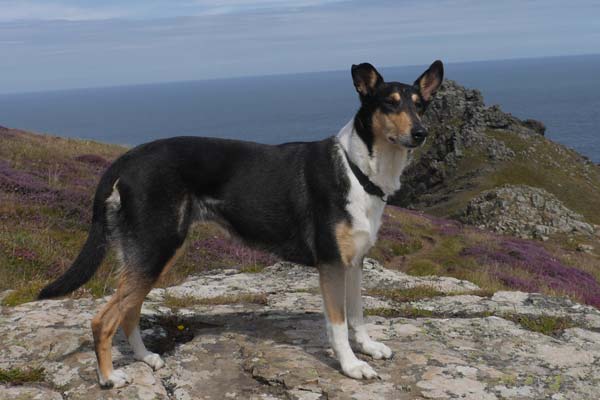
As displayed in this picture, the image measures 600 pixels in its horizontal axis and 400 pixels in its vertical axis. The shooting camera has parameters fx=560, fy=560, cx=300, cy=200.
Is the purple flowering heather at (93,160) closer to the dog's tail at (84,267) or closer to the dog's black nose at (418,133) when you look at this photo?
the dog's tail at (84,267)

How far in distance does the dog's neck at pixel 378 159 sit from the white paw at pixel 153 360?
3364 mm

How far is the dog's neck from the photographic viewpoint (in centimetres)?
677

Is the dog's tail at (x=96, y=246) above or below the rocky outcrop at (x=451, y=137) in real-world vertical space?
above

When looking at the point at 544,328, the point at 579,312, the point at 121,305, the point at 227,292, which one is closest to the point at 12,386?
the point at 121,305

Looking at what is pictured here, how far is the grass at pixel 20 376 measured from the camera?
20.4ft

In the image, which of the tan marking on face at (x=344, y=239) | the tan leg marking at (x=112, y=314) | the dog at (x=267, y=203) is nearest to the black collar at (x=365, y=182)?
the dog at (x=267, y=203)

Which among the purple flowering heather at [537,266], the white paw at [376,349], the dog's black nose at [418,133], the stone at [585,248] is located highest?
the dog's black nose at [418,133]

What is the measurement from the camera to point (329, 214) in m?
6.73

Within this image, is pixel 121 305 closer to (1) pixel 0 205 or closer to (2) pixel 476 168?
(1) pixel 0 205

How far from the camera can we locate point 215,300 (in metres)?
9.42

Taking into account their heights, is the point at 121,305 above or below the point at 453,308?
above

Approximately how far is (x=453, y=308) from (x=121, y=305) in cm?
544

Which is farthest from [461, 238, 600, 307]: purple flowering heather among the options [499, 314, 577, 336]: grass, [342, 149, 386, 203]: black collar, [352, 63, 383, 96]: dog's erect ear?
[352, 63, 383, 96]: dog's erect ear

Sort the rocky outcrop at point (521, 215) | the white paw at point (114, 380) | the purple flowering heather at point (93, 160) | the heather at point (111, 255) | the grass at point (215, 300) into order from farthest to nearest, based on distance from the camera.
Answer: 1. the rocky outcrop at point (521, 215)
2. the purple flowering heather at point (93, 160)
3. the heather at point (111, 255)
4. the grass at point (215, 300)
5. the white paw at point (114, 380)
